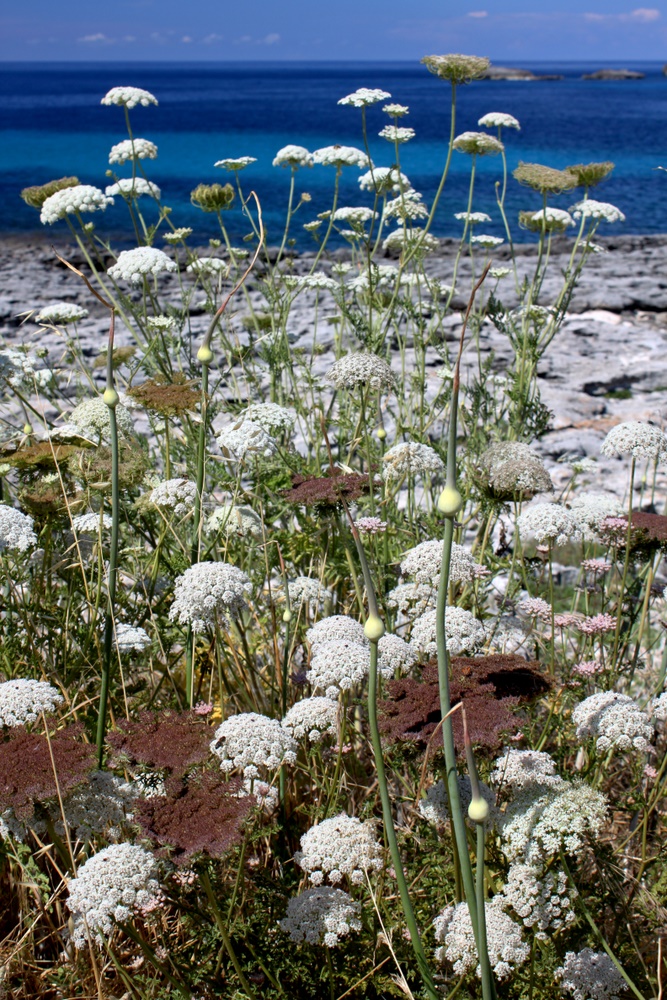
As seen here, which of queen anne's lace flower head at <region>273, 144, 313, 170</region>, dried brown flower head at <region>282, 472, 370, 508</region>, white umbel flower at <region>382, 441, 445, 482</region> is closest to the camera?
dried brown flower head at <region>282, 472, 370, 508</region>

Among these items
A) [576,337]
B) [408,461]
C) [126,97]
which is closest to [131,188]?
[126,97]

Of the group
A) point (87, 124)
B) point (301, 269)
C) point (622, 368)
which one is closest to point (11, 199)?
point (301, 269)

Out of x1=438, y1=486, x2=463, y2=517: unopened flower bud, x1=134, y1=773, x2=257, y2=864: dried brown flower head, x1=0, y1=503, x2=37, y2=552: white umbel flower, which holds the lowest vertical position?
x1=134, y1=773, x2=257, y2=864: dried brown flower head

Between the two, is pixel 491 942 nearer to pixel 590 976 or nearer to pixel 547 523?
pixel 590 976

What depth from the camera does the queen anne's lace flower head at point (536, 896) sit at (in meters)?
1.86

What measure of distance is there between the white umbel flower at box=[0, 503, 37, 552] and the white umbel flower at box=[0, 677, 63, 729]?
0.61 meters

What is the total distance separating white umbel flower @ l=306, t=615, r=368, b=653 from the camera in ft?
7.54

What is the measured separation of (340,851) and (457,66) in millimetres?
3860

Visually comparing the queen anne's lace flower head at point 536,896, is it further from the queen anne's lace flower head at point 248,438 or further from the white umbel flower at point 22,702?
the queen anne's lace flower head at point 248,438

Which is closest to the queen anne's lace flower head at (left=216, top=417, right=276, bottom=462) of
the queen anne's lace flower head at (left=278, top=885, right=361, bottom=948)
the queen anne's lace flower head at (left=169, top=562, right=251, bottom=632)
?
the queen anne's lace flower head at (left=169, top=562, right=251, bottom=632)

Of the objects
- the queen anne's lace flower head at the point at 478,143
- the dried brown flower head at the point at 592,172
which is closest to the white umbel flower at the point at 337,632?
the dried brown flower head at the point at 592,172

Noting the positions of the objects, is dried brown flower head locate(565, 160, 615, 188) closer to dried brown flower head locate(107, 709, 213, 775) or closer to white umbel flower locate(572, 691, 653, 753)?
white umbel flower locate(572, 691, 653, 753)

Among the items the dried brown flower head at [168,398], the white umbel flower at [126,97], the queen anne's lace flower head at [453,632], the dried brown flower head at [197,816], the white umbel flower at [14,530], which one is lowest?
the dried brown flower head at [197,816]

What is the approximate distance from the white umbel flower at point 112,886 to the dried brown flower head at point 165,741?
18 centimetres
